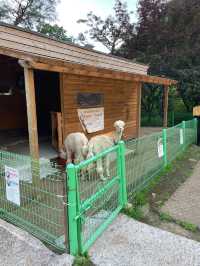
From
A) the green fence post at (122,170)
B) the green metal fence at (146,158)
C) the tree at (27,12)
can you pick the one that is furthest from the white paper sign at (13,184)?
the tree at (27,12)

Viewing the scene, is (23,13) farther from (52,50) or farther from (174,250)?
(174,250)

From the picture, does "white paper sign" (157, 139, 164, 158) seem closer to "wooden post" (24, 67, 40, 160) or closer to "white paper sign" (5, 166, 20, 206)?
"wooden post" (24, 67, 40, 160)

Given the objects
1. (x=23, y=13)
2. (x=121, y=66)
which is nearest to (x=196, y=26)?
(x=121, y=66)

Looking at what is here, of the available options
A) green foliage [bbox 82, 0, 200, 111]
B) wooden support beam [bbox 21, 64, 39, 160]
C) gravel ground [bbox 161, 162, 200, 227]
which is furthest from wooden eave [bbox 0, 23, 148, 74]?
green foliage [bbox 82, 0, 200, 111]

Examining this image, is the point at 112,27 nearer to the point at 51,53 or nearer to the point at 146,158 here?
the point at 51,53

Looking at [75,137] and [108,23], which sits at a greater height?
[108,23]

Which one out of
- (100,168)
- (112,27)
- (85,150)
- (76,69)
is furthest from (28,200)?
(112,27)

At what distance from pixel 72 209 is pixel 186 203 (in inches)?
95.8

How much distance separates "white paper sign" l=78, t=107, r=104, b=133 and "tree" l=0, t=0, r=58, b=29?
66.2 feet

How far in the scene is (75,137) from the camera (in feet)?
16.8

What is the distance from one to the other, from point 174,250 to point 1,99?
279 inches

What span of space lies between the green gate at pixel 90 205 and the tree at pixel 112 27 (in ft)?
48.4

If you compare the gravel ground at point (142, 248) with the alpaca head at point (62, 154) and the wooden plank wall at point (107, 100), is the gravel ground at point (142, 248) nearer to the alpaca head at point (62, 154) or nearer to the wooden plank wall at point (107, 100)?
the alpaca head at point (62, 154)

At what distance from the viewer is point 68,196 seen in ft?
7.27
